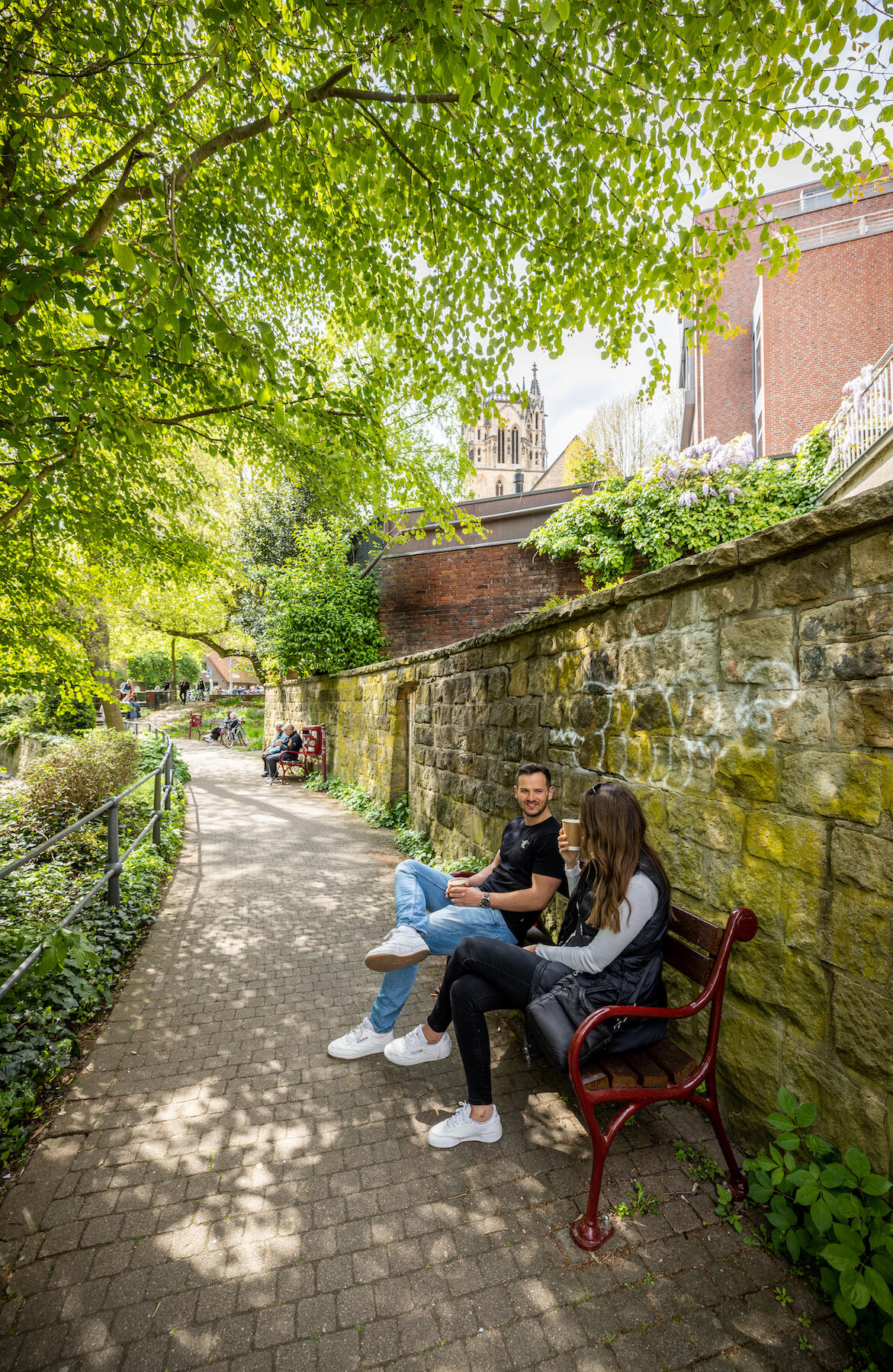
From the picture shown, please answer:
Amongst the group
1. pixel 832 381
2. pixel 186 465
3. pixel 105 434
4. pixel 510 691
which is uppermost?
pixel 832 381

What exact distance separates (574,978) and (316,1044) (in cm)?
168

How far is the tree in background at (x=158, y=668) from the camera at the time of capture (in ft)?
155

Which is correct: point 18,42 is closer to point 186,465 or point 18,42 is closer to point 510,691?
point 186,465

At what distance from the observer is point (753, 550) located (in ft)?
7.13

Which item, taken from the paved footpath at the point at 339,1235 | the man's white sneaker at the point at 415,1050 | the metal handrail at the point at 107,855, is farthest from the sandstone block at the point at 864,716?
the metal handrail at the point at 107,855

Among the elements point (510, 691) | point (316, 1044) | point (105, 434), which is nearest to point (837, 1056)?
point (316, 1044)

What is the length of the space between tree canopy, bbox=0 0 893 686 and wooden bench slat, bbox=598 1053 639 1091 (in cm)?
343

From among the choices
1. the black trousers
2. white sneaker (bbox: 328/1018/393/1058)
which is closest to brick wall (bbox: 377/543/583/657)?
white sneaker (bbox: 328/1018/393/1058)

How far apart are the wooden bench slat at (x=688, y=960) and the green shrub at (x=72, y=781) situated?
660cm

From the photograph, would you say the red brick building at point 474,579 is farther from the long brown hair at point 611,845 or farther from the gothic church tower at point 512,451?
the gothic church tower at point 512,451

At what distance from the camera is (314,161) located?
3.97m

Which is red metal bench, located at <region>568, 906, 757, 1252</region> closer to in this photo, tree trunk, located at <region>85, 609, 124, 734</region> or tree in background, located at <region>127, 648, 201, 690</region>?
tree trunk, located at <region>85, 609, 124, 734</region>

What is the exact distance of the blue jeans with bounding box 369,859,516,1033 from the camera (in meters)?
3.08

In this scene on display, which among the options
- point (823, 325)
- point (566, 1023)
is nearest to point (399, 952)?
point (566, 1023)
